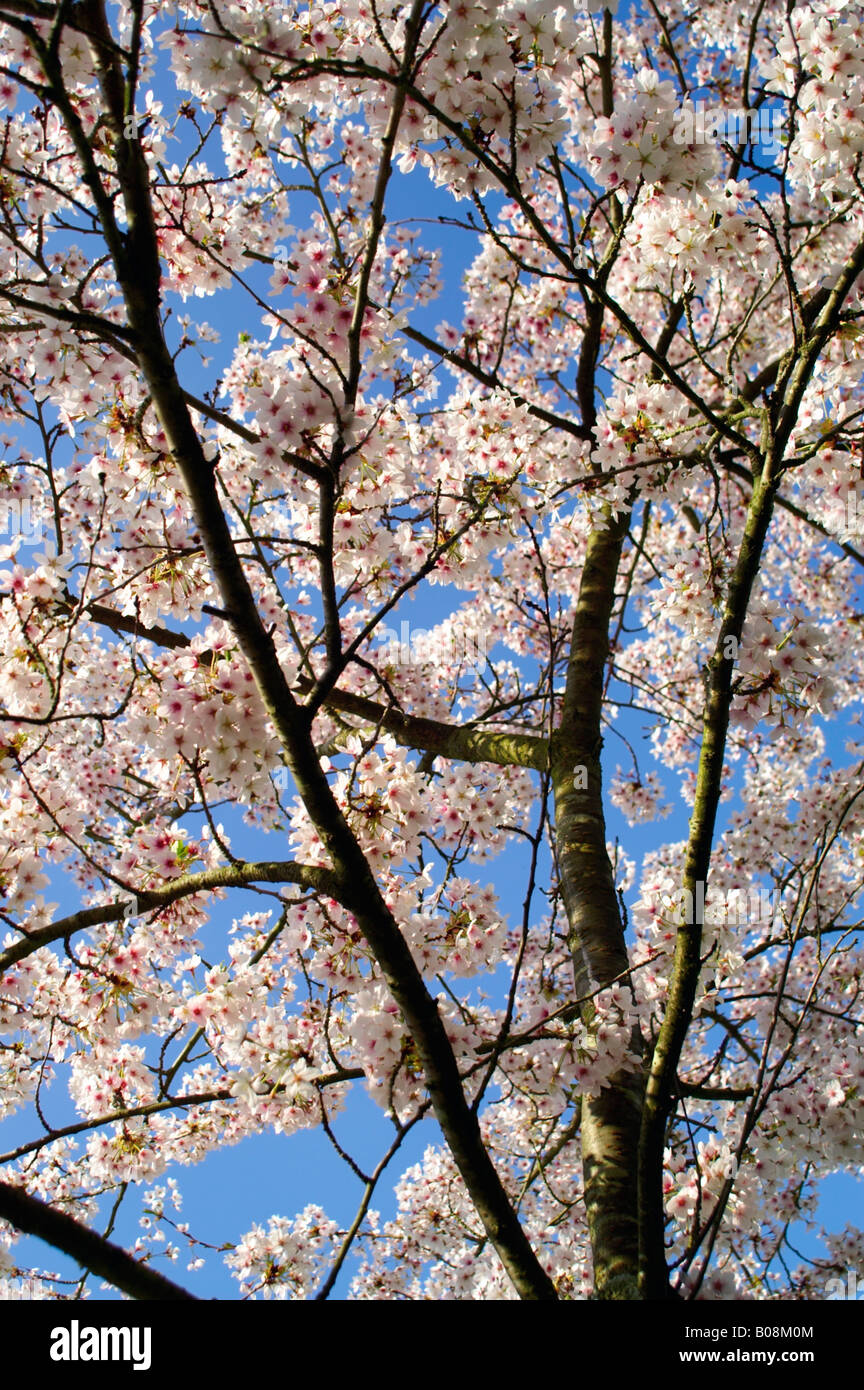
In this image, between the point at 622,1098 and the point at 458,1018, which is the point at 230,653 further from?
the point at 622,1098

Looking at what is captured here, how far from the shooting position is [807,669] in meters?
2.58

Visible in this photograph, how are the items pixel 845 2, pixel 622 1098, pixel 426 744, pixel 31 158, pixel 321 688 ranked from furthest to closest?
1. pixel 426 744
2. pixel 31 158
3. pixel 622 1098
4. pixel 845 2
5. pixel 321 688

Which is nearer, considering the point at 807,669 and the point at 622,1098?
the point at 807,669

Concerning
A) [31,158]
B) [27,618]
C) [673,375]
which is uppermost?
[31,158]

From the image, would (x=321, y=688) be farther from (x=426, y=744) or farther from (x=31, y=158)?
(x=31, y=158)

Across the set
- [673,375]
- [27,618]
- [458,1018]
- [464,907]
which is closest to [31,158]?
Result: [27,618]

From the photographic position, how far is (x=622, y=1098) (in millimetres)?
A: 2869

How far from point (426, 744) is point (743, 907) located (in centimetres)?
197

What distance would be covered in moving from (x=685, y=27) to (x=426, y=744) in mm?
7816

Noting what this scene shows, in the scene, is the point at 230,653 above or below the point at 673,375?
below

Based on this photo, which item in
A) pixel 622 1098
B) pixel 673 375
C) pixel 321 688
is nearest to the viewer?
pixel 321 688

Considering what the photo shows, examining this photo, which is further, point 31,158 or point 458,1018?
point 31,158

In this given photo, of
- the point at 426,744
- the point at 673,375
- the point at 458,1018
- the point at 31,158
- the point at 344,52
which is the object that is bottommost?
the point at 458,1018

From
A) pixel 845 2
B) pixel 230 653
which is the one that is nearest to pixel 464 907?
pixel 230 653
